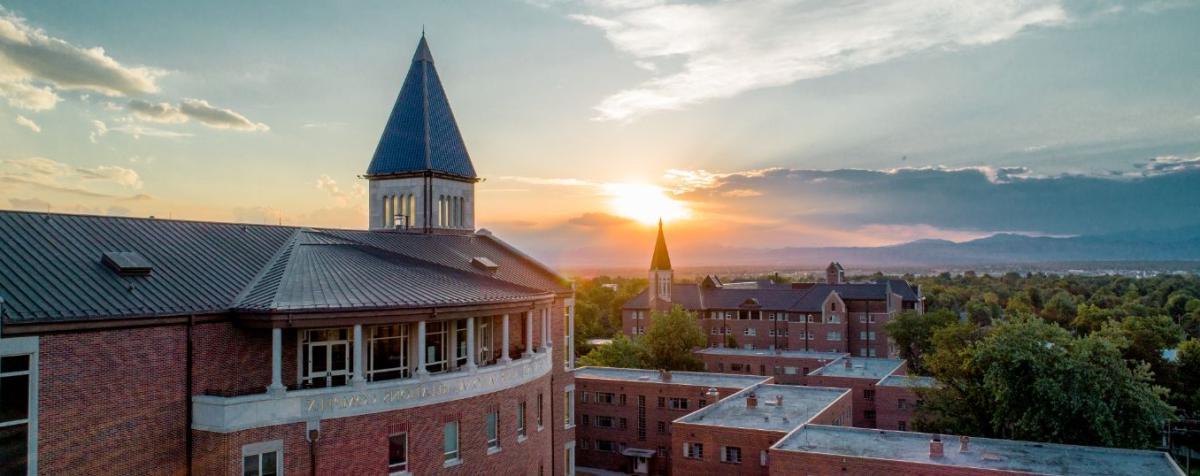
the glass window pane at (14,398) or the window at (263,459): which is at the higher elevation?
the glass window pane at (14,398)

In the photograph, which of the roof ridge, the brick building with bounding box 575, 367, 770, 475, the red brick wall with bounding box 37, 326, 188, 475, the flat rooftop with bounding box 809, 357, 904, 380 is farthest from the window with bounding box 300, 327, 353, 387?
the flat rooftop with bounding box 809, 357, 904, 380

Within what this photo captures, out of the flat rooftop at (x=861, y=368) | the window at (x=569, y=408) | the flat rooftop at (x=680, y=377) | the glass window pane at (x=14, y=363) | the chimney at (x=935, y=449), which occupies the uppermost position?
the glass window pane at (x=14, y=363)

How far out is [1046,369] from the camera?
3822 centimetres

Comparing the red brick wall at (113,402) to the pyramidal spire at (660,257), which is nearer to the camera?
the red brick wall at (113,402)

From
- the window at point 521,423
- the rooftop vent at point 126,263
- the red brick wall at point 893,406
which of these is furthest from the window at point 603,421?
the rooftop vent at point 126,263

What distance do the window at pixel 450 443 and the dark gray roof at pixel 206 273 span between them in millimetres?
4227

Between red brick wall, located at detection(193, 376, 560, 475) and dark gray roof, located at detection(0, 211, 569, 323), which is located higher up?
dark gray roof, located at detection(0, 211, 569, 323)

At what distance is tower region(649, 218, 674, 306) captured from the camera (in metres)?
101

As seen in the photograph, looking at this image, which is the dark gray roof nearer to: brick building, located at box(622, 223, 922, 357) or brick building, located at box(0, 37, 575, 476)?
brick building, located at box(0, 37, 575, 476)

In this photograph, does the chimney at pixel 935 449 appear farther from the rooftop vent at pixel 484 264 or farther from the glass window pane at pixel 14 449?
the glass window pane at pixel 14 449

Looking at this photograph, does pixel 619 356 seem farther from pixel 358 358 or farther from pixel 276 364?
pixel 276 364

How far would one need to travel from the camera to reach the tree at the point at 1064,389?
37250mm

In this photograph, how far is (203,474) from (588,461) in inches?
1501

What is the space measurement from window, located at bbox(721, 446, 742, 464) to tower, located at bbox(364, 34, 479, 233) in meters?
17.6
